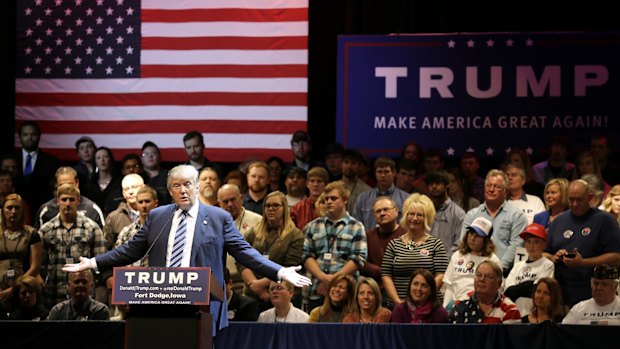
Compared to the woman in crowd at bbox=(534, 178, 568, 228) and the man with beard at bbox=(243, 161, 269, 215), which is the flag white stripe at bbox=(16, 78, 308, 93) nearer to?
the man with beard at bbox=(243, 161, 269, 215)

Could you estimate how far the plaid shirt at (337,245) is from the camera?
28.0 feet

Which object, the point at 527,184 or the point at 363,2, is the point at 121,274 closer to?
the point at 527,184

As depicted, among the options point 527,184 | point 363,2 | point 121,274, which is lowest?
point 121,274

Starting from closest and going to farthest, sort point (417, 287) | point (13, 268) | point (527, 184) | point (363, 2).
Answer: point (417, 287), point (13, 268), point (527, 184), point (363, 2)

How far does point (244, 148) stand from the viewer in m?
11.5

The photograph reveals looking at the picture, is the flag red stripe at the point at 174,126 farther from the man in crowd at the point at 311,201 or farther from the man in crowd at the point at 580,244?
the man in crowd at the point at 580,244

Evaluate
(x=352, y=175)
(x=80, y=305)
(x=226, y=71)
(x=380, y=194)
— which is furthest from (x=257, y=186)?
(x=226, y=71)

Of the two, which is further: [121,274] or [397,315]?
[397,315]

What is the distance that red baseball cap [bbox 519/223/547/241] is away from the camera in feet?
26.9

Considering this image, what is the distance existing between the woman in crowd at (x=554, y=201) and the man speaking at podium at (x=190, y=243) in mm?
3360

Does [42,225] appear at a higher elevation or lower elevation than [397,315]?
higher

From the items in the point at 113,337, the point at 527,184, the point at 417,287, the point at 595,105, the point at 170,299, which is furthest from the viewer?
the point at 595,105

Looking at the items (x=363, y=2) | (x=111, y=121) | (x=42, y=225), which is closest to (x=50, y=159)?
(x=111, y=121)

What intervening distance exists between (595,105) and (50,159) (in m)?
5.35
